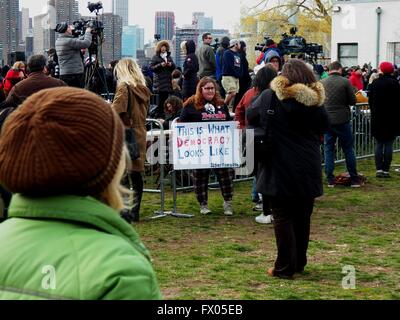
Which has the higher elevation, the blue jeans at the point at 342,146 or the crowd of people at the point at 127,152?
the crowd of people at the point at 127,152

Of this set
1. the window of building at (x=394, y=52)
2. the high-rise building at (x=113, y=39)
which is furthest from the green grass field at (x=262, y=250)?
the window of building at (x=394, y=52)

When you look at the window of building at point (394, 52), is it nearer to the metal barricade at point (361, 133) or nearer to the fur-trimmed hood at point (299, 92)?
the metal barricade at point (361, 133)

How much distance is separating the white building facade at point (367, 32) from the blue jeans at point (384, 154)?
22.4 metres

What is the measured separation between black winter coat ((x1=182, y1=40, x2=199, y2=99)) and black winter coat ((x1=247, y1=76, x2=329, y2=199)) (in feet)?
32.0

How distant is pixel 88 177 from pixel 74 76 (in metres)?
11.9

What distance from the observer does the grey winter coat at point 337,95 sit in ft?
41.4

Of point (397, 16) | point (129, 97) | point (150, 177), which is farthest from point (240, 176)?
point (397, 16)

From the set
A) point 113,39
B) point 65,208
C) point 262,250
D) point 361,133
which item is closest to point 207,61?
point 361,133

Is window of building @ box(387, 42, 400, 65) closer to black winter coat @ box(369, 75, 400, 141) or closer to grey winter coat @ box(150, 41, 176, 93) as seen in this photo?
grey winter coat @ box(150, 41, 176, 93)

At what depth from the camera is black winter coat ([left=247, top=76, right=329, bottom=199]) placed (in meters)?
7.02

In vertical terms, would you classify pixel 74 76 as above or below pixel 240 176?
above

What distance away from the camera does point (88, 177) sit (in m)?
2.12

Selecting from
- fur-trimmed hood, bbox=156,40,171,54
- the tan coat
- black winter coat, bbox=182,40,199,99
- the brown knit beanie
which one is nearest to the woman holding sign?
the tan coat

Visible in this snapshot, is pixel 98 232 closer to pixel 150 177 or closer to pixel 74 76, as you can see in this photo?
pixel 150 177
